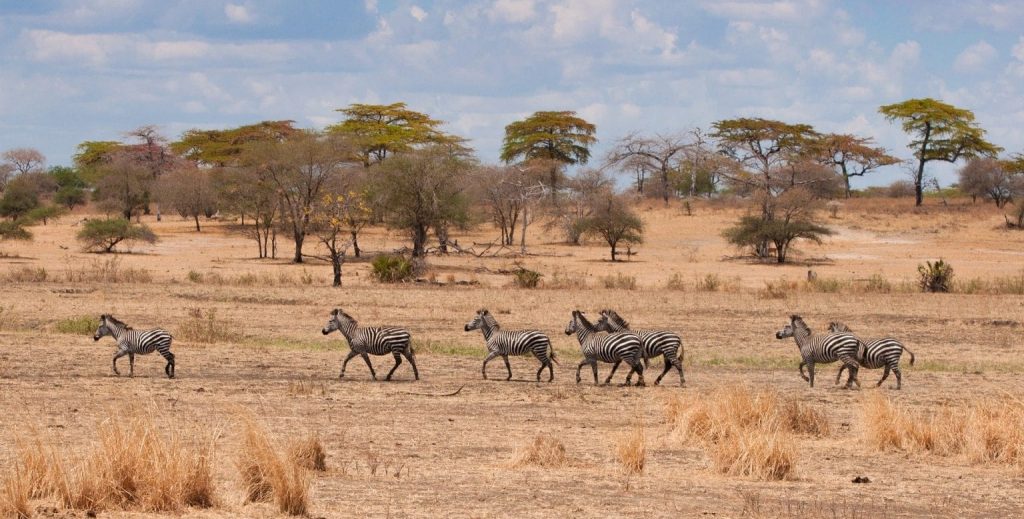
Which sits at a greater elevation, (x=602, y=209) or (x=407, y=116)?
(x=407, y=116)

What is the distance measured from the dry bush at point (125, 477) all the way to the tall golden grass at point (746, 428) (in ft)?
17.1

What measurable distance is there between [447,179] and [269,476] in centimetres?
3957

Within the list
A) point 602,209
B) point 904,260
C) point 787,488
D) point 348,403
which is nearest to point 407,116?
point 602,209

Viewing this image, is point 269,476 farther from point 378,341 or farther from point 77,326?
point 77,326

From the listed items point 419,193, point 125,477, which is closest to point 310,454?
point 125,477

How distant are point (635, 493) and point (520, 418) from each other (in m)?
4.52

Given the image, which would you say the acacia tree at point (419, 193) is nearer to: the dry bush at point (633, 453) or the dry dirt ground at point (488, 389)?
the dry dirt ground at point (488, 389)

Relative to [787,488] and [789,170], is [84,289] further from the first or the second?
[789,170]

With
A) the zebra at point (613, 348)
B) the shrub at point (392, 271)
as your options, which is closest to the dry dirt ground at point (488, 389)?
the zebra at point (613, 348)

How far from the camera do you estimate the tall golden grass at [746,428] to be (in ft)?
38.5

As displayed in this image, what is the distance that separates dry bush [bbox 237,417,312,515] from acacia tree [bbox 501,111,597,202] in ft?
232

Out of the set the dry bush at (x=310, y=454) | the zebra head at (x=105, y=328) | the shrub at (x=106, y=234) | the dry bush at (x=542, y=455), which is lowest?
the dry bush at (x=542, y=455)

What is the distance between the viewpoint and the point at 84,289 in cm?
3297

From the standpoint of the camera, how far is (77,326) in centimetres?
2450
